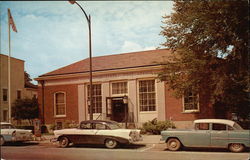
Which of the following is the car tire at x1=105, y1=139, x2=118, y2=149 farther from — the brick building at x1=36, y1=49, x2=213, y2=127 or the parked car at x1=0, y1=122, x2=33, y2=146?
the brick building at x1=36, y1=49, x2=213, y2=127

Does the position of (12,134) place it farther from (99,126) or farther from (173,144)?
(173,144)

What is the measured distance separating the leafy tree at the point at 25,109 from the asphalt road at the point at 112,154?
1.33m

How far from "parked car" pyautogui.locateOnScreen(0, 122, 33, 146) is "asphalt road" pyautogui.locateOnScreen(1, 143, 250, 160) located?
0.30 m

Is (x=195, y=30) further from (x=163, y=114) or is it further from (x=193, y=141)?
(x=163, y=114)

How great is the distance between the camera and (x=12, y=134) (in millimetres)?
12055

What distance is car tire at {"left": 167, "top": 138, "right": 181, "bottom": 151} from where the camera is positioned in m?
11.6

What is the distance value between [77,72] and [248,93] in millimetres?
9206

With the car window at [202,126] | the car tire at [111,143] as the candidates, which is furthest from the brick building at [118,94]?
the car tire at [111,143]

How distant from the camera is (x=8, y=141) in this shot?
12078mm

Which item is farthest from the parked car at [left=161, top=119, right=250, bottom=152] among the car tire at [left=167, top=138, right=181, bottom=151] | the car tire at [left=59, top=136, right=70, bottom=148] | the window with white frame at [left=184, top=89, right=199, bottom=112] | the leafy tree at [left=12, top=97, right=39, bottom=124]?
the leafy tree at [left=12, top=97, right=39, bottom=124]

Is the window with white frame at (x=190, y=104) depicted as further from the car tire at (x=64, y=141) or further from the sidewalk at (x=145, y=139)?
the car tire at (x=64, y=141)

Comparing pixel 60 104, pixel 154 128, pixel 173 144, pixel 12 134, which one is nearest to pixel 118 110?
pixel 154 128

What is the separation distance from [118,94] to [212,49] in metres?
9.84

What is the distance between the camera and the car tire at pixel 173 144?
38.2 ft
